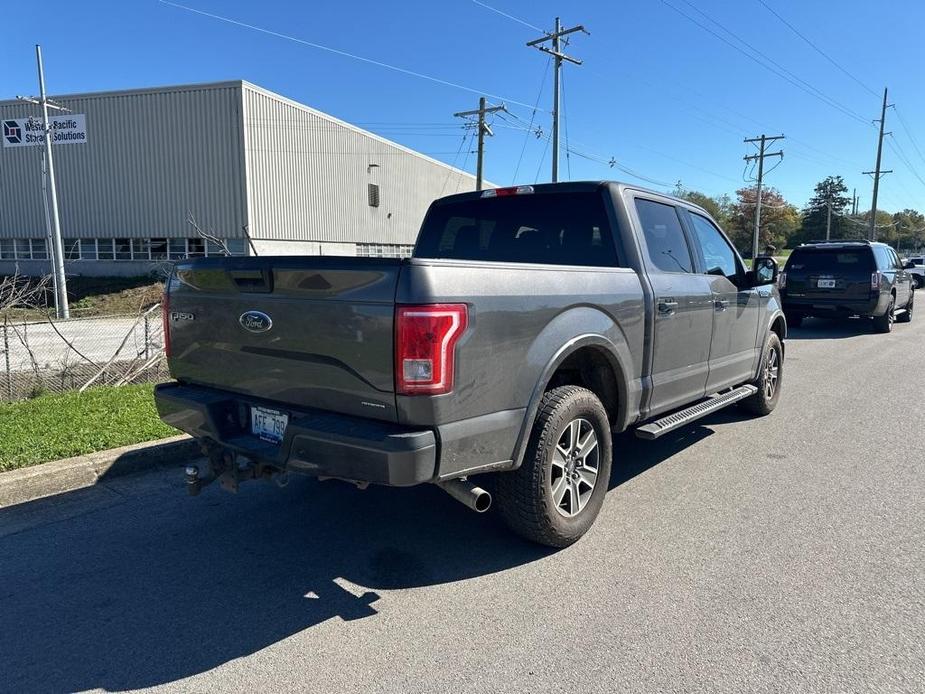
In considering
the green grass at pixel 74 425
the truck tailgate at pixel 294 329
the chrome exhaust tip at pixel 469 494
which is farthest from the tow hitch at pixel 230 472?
the green grass at pixel 74 425

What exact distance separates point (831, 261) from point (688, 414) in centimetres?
1125

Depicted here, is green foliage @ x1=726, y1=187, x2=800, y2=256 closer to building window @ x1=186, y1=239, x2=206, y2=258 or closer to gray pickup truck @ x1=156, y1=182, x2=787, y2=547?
building window @ x1=186, y1=239, x2=206, y2=258

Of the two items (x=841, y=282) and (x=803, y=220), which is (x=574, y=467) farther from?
(x=803, y=220)

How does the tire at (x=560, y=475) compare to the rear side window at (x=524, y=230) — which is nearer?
the tire at (x=560, y=475)

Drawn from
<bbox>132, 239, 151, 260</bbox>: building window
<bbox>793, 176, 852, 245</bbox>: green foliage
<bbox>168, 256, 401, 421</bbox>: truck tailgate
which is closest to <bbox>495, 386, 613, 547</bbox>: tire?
<bbox>168, 256, 401, 421</bbox>: truck tailgate

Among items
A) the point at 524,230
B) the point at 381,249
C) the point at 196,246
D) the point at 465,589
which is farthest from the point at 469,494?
the point at 381,249

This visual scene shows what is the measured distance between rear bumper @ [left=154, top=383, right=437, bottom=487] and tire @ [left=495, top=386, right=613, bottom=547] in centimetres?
72

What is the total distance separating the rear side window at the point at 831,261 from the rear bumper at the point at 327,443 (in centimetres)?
1366

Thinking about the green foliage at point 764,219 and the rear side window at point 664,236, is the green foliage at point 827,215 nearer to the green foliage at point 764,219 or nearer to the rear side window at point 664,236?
the green foliage at point 764,219

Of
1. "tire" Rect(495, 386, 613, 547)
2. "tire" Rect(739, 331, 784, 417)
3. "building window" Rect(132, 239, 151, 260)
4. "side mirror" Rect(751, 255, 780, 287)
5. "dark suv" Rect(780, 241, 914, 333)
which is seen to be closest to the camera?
"tire" Rect(495, 386, 613, 547)

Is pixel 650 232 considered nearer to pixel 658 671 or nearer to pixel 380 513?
pixel 380 513

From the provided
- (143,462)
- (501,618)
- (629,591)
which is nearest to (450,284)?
(501,618)

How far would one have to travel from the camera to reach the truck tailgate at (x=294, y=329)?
2.94 metres

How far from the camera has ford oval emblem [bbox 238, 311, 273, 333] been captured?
11.0ft
